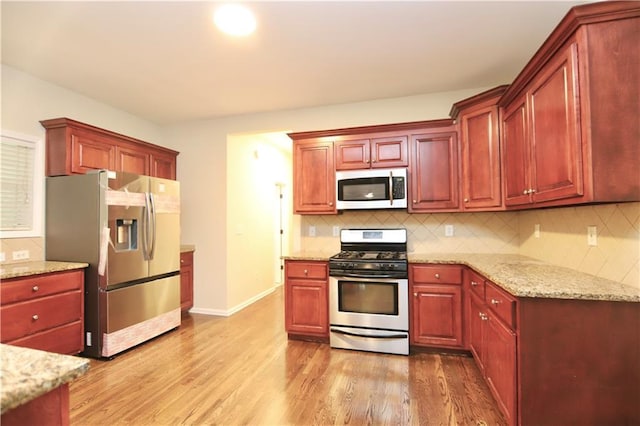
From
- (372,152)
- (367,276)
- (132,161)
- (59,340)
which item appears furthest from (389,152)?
(59,340)

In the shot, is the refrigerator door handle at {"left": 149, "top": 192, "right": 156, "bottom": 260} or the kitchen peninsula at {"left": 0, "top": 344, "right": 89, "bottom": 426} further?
the refrigerator door handle at {"left": 149, "top": 192, "right": 156, "bottom": 260}

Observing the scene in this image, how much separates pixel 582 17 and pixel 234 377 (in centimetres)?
310

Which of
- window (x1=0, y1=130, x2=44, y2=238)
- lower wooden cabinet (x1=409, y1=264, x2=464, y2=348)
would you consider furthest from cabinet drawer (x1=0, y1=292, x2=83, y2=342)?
lower wooden cabinet (x1=409, y1=264, x2=464, y2=348)

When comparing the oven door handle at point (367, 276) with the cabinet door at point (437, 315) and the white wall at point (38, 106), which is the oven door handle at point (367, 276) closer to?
the cabinet door at point (437, 315)

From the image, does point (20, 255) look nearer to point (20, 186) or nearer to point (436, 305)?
point (20, 186)

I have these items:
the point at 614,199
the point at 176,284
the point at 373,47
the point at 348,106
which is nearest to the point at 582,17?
the point at 614,199

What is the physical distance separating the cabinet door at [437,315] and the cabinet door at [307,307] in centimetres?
85

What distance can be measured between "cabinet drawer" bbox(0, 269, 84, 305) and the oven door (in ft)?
7.39

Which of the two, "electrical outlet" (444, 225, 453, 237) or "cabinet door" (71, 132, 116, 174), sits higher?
"cabinet door" (71, 132, 116, 174)

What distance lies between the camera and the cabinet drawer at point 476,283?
235 centimetres

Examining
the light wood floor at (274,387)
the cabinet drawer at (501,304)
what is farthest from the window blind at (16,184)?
the cabinet drawer at (501,304)

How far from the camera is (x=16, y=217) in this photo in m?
2.89

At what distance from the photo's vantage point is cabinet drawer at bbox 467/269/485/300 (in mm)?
2348

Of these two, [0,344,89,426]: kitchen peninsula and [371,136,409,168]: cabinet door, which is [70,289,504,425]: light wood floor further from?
[371,136,409,168]: cabinet door
